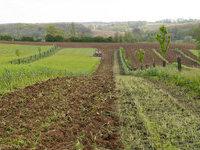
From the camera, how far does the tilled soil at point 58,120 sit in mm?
12391

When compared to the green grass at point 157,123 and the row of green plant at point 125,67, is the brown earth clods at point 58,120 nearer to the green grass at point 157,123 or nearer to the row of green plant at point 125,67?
the green grass at point 157,123

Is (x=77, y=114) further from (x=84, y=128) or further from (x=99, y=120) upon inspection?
(x=84, y=128)

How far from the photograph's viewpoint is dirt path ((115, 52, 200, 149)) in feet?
42.1

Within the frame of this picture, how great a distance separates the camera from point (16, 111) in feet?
58.5

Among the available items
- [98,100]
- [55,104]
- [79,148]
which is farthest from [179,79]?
[79,148]

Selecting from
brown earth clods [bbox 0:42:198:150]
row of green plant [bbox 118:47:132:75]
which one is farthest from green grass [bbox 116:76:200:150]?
row of green plant [bbox 118:47:132:75]

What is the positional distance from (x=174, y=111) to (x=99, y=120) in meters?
3.61

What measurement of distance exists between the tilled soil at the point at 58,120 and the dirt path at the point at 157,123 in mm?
426

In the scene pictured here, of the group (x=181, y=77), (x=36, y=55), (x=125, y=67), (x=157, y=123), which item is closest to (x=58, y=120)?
(x=157, y=123)

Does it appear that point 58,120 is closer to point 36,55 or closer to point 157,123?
point 157,123

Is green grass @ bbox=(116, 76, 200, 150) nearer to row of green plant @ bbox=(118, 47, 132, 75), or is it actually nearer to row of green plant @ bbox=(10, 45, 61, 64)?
row of green plant @ bbox=(118, 47, 132, 75)

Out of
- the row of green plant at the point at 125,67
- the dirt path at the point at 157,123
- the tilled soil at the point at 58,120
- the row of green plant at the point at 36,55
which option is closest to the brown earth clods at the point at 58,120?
the tilled soil at the point at 58,120

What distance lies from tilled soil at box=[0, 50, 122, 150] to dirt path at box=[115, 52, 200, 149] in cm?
43

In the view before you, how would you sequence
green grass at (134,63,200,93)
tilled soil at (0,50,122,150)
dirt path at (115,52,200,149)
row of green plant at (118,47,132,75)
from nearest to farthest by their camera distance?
1. tilled soil at (0,50,122,150)
2. dirt path at (115,52,200,149)
3. green grass at (134,63,200,93)
4. row of green plant at (118,47,132,75)
